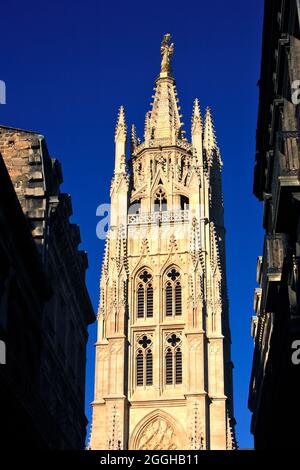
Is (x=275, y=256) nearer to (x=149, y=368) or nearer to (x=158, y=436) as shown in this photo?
(x=158, y=436)

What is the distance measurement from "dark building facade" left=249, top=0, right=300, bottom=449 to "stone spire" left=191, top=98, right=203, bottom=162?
5814cm

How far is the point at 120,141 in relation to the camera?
91688 millimetres

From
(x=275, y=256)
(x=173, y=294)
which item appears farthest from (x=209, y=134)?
(x=275, y=256)

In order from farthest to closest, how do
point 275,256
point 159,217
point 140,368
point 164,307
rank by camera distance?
point 159,217 → point 164,307 → point 140,368 → point 275,256

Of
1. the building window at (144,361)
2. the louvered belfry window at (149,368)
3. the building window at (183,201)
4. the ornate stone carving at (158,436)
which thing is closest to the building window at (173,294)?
the building window at (144,361)

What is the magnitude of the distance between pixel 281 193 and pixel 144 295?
61.1 meters

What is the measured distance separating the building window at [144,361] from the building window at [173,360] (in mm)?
1335

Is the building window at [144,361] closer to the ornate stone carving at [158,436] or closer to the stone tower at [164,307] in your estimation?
the stone tower at [164,307]

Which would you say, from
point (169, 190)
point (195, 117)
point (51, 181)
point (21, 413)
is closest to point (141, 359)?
point (169, 190)

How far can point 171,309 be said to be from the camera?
81.1m

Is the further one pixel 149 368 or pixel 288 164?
pixel 149 368

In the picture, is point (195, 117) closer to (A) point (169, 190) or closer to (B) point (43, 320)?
(A) point (169, 190)

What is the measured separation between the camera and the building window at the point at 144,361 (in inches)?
3071

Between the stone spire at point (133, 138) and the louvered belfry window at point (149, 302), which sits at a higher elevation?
the stone spire at point (133, 138)
